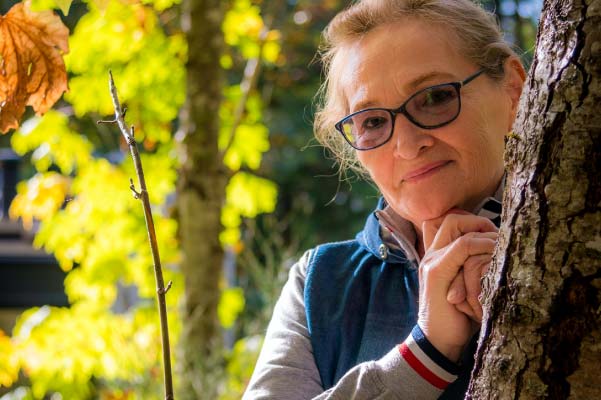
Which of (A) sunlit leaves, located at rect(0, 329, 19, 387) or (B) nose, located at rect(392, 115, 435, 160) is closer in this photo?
(B) nose, located at rect(392, 115, 435, 160)

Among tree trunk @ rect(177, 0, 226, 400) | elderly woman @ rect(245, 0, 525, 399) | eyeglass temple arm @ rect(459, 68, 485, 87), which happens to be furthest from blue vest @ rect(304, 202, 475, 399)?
tree trunk @ rect(177, 0, 226, 400)

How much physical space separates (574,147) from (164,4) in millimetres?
3680

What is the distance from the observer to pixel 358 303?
4.69 feet

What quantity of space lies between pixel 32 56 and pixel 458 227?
77 cm

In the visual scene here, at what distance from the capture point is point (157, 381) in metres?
3.91

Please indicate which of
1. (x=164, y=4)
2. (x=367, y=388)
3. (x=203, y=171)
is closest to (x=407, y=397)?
(x=367, y=388)

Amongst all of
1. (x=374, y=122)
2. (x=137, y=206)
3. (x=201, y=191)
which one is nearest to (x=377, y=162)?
(x=374, y=122)

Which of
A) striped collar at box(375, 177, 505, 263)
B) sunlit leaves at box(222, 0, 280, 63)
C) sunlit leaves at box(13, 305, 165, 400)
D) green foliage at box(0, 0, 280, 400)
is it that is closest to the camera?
striped collar at box(375, 177, 505, 263)

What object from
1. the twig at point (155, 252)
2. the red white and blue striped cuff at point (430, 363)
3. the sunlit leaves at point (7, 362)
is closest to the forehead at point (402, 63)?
the red white and blue striped cuff at point (430, 363)

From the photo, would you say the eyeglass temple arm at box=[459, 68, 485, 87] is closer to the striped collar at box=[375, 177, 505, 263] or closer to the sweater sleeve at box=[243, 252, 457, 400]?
the striped collar at box=[375, 177, 505, 263]

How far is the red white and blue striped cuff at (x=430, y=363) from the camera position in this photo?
1113 mm

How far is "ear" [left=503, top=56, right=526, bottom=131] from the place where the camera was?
54.8 inches

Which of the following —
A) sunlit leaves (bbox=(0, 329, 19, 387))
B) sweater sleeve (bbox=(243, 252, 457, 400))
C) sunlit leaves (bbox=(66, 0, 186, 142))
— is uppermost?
sunlit leaves (bbox=(66, 0, 186, 142))

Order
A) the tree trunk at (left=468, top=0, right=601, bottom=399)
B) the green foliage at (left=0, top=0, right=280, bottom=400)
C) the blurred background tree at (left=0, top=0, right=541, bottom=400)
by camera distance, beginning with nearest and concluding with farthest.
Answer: the tree trunk at (left=468, top=0, right=601, bottom=399) < the blurred background tree at (left=0, top=0, right=541, bottom=400) < the green foliage at (left=0, top=0, right=280, bottom=400)
